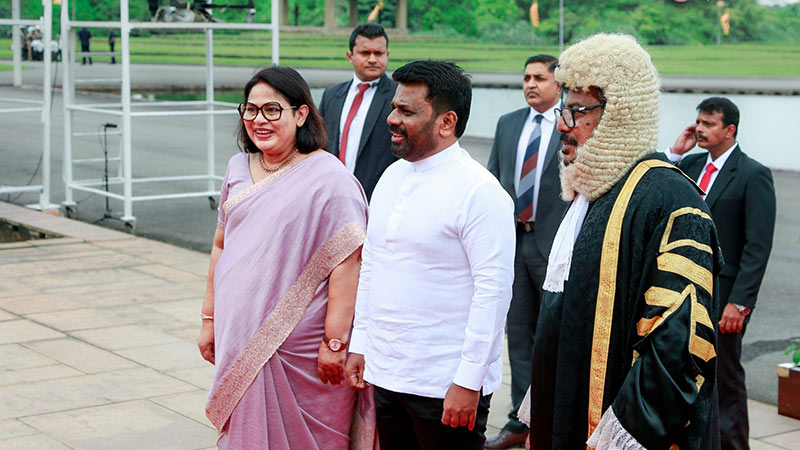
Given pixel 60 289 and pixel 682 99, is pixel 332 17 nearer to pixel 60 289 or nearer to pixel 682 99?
pixel 682 99

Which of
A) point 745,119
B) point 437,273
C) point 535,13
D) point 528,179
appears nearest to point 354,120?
point 528,179

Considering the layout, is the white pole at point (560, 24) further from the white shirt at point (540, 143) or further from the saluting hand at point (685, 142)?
the saluting hand at point (685, 142)

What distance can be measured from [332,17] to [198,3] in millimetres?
61146

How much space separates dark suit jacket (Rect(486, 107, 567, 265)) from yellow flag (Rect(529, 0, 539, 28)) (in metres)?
52.2

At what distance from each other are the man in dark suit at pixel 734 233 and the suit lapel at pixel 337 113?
84.4 inches

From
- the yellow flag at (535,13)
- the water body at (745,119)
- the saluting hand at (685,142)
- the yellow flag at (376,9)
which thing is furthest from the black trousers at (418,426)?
the yellow flag at (535,13)

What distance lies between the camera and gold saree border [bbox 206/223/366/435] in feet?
12.8

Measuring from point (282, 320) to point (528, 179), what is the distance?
1925 millimetres

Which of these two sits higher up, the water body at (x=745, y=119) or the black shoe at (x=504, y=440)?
the water body at (x=745, y=119)

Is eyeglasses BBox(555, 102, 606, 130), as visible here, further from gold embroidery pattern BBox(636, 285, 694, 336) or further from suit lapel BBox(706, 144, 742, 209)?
suit lapel BBox(706, 144, 742, 209)

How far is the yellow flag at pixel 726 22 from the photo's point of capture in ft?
170

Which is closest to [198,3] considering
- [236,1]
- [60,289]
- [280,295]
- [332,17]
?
[60,289]

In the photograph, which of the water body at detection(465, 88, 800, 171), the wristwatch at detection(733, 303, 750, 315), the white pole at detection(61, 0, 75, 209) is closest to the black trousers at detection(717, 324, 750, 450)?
the wristwatch at detection(733, 303, 750, 315)

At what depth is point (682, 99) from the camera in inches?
1524
